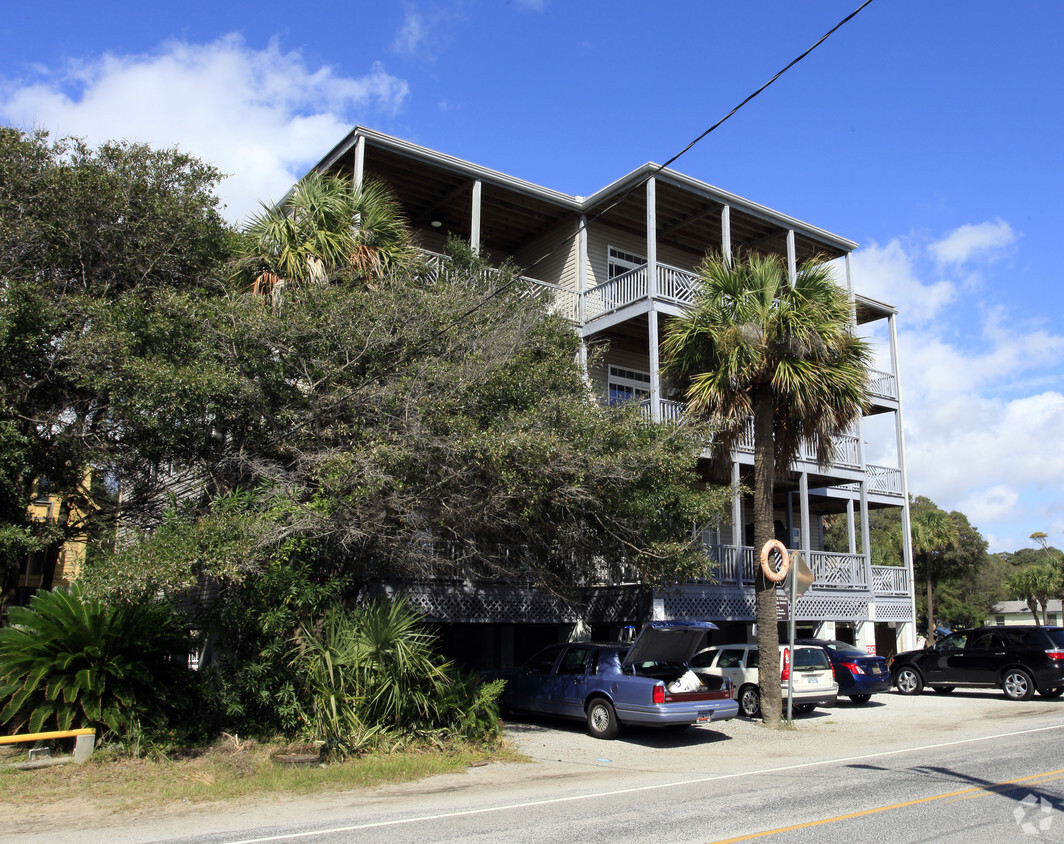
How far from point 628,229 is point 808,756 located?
1547cm

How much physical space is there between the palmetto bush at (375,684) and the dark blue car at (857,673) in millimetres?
9085

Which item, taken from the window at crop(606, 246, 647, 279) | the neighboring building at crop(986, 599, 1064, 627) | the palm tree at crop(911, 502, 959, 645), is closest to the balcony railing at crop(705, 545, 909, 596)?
the window at crop(606, 246, 647, 279)

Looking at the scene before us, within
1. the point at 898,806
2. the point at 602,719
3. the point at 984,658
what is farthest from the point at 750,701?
the point at 898,806

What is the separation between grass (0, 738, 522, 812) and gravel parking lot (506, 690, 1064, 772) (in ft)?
6.41

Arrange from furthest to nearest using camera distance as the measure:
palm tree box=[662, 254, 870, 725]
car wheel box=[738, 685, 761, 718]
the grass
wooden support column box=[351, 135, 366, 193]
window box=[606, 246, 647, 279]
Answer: window box=[606, 246, 647, 279] → wooden support column box=[351, 135, 366, 193] → car wheel box=[738, 685, 761, 718] → palm tree box=[662, 254, 870, 725] → the grass

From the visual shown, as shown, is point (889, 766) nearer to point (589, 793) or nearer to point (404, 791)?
point (589, 793)

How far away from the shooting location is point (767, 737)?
44.6ft

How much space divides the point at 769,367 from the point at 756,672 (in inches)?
219

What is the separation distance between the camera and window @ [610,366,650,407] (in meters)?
22.8

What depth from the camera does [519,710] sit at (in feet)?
47.9

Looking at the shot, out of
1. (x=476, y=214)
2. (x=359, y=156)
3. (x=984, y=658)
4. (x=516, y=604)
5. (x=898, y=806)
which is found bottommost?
(x=898, y=806)

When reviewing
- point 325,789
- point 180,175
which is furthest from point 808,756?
point 180,175

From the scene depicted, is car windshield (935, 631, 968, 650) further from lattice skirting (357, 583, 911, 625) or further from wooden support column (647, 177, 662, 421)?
wooden support column (647, 177, 662, 421)

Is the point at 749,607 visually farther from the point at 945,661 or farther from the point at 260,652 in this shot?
the point at 260,652
